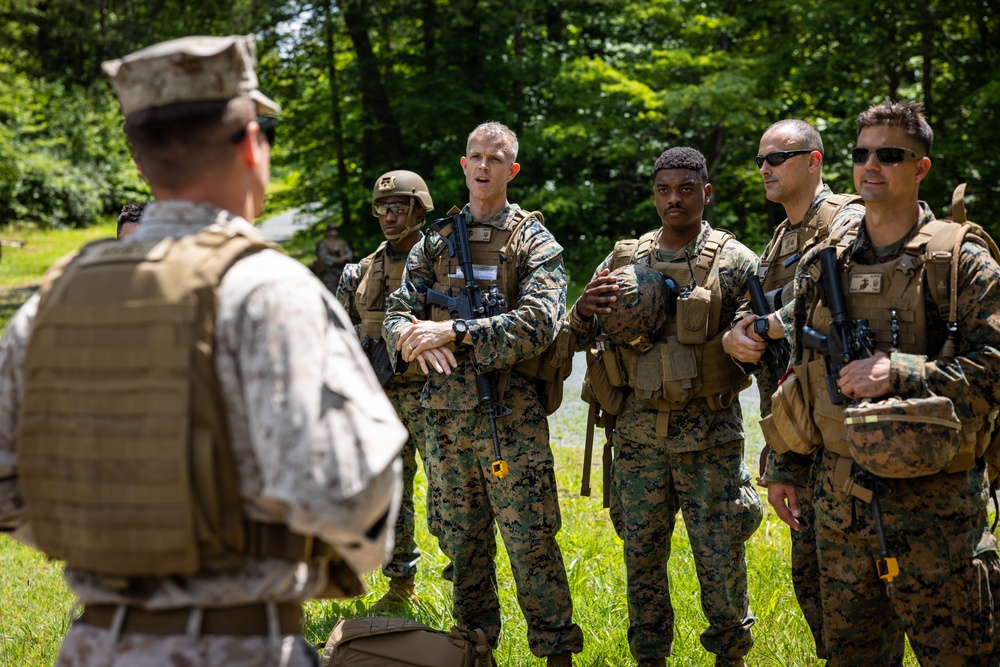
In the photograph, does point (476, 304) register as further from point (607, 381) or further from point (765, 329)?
point (765, 329)

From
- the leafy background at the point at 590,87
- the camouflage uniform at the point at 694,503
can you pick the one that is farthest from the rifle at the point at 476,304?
the leafy background at the point at 590,87

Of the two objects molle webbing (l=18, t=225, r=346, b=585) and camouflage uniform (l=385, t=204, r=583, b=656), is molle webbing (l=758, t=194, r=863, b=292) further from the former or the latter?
molle webbing (l=18, t=225, r=346, b=585)

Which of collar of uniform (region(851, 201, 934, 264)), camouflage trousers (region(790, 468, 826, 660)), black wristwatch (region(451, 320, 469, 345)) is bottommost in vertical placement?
camouflage trousers (region(790, 468, 826, 660))

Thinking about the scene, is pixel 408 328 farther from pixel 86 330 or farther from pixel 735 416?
pixel 86 330

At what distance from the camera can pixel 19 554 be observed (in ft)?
21.7

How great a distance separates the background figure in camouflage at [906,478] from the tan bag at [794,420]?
1.4 inches

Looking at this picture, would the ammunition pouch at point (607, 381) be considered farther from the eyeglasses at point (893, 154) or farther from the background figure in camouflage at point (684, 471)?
the eyeglasses at point (893, 154)

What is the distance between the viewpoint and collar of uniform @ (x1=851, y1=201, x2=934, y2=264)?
3346 mm

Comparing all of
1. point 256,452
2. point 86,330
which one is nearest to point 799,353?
point 256,452

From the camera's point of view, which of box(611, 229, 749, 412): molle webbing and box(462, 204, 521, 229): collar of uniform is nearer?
box(611, 229, 749, 412): molle webbing

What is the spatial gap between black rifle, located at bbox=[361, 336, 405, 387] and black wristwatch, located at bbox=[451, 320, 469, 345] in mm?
1415

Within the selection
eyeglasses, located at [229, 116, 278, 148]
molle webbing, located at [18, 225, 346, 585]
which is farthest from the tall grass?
eyeglasses, located at [229, 116, 278, 148]

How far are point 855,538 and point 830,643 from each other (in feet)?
1.49

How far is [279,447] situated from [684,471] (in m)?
2.80
